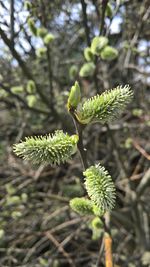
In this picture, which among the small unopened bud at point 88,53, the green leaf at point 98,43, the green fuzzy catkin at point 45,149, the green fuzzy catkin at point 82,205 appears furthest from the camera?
the small unopened bud at point 88,53

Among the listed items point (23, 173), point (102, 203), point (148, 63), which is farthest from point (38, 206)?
point (102, 203)

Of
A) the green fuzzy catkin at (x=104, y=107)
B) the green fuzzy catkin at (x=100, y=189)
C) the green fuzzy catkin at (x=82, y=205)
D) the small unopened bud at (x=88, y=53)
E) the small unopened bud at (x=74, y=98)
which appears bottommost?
the green fuzzy catkin at (x=100, y=189)

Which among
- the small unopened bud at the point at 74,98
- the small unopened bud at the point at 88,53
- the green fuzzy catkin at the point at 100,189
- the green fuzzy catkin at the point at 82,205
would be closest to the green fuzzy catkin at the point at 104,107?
the small unopened bud at the point at 74,98

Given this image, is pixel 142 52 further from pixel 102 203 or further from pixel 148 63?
pixel 102 203

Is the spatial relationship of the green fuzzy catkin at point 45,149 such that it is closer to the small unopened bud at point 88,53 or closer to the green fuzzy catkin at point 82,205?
the green fuzzy catkin at point 82,205

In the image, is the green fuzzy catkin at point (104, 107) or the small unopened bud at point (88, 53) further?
the small unopened bud at point (88, 53)

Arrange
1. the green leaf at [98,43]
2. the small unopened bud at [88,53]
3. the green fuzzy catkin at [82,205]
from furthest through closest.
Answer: the small unopened bud at [88,53] → the green leaf at [98,43] → the green fuzzy catkin at [82,205]
